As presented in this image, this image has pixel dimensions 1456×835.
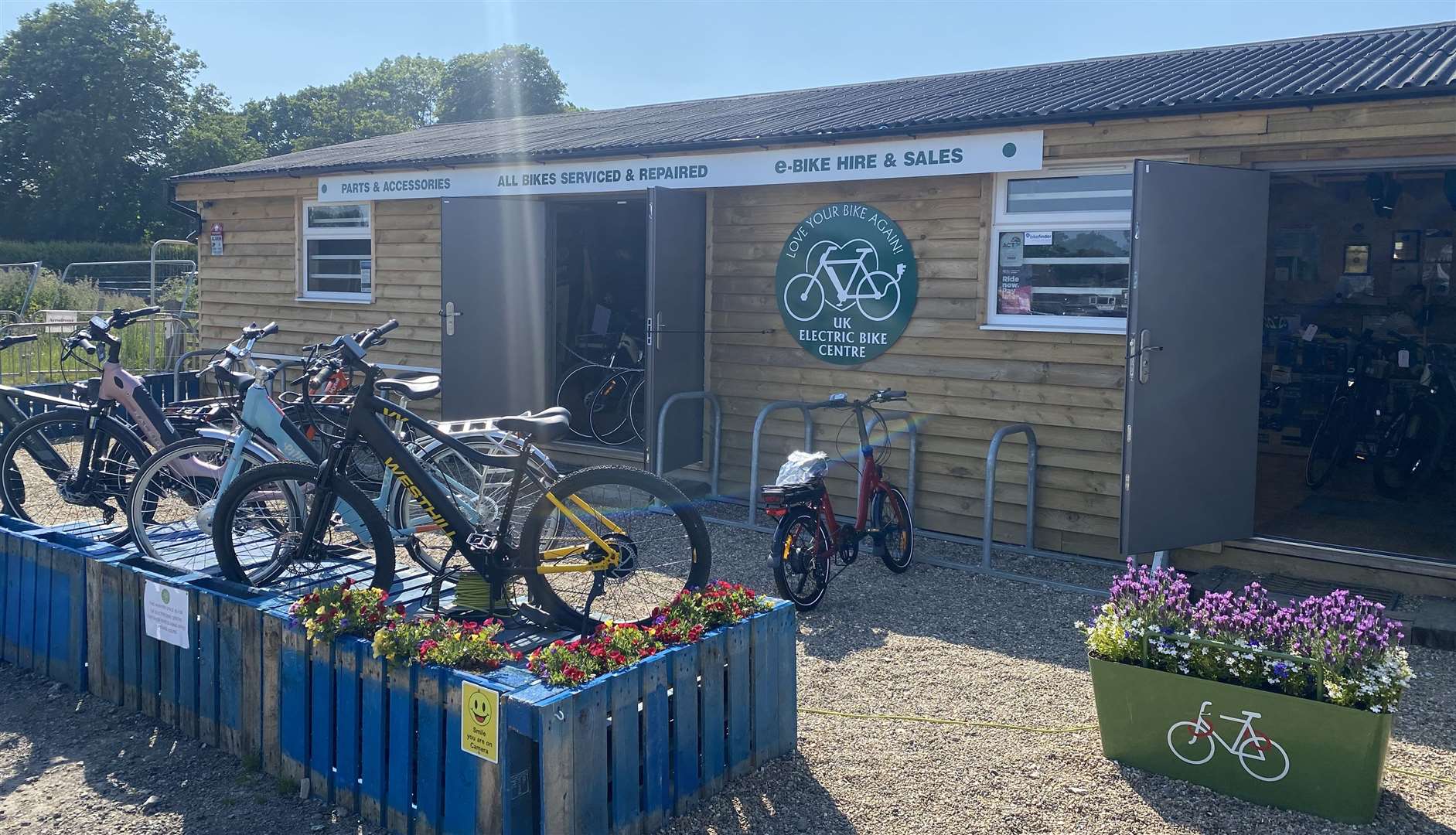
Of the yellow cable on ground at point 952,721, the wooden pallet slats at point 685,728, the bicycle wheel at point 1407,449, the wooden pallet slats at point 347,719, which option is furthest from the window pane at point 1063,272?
the wooden pallet slats at point 347,719

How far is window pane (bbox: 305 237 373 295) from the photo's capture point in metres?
11.6

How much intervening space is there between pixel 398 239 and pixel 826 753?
8.11 meters

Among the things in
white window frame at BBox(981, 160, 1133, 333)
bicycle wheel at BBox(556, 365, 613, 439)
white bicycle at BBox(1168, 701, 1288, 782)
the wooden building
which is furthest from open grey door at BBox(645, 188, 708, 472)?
white bicycle at BBox(1168, 701, 1288, 782)

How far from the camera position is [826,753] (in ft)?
14.0

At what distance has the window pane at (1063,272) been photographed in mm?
7328

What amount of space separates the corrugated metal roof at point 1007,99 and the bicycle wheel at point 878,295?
0.99m

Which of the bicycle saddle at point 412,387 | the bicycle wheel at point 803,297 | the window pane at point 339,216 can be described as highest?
the window pane at point 339,216

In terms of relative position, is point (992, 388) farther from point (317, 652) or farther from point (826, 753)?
point (317, 652)

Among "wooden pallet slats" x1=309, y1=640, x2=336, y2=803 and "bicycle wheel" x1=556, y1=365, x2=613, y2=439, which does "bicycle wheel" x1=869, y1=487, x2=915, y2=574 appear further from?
"bicycle wheel" x1=556, y1=365, x2=613, y2=439

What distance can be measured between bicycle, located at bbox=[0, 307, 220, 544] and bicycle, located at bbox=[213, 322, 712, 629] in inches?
75.3

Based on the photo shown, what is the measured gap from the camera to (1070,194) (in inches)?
293

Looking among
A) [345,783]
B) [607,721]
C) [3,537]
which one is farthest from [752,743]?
[3,537]

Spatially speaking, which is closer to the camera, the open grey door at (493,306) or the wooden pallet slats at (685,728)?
the wooden pallet slats at (685,728)

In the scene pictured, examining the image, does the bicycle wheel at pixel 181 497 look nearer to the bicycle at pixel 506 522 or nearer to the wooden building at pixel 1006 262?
the bicycle at pixel 506 522
